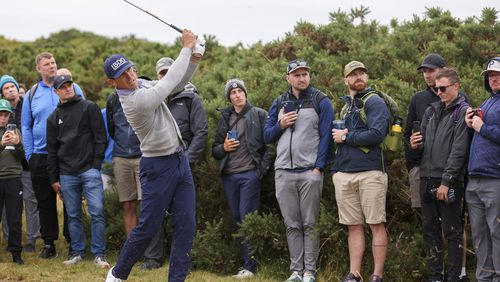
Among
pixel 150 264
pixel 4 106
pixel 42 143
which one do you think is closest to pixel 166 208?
pixel 150 264

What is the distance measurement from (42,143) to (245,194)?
3.02 metres

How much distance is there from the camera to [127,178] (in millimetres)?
10227

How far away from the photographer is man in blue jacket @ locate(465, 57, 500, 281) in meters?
7.50

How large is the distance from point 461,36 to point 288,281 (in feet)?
15.3

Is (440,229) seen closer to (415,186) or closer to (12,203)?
(415,186)

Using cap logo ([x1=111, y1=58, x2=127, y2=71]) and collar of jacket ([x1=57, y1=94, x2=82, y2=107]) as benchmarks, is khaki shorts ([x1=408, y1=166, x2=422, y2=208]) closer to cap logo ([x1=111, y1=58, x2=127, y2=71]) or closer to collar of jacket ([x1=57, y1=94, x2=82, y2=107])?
cap logo ([x1=111, y1=58, x2=127, y2=71])

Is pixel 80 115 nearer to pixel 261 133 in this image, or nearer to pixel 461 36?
pixel 261 133

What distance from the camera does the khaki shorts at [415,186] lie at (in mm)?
8469

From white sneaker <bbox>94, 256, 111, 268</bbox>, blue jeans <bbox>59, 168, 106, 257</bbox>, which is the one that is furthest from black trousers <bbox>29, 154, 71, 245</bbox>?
white sneaker <bbox>94, 256, 111, 268</bbox>

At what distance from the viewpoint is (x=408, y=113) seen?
28.3 feet

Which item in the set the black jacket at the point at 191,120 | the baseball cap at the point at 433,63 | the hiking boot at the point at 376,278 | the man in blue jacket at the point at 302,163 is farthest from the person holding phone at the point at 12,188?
the baseball cap at the point at 433,63

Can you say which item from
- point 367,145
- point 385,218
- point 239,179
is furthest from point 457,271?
point 239,179

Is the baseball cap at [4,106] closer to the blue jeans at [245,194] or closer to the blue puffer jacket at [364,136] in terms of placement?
the blue jeans at [245,194]

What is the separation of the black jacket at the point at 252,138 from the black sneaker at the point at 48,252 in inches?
110
